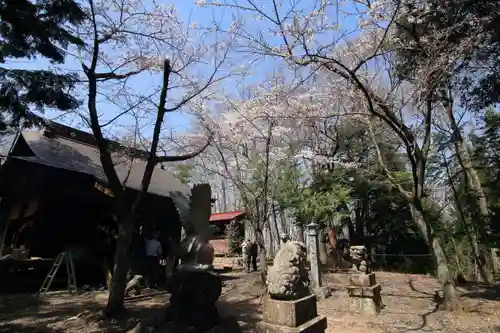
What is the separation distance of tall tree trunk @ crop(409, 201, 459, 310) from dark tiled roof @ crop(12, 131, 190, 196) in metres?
5.75

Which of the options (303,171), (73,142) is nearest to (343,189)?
(303,171)

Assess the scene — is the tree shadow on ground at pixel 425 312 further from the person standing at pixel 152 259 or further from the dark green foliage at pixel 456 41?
the person standing at pixel 152 259

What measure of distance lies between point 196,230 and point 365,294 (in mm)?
4480

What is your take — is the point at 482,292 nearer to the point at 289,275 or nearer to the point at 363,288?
the point at 363,288

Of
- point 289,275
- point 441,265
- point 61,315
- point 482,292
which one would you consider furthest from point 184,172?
point 289,275

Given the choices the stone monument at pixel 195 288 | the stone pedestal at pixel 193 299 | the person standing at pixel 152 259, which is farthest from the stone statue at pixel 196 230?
the person standing at pixel 152 259

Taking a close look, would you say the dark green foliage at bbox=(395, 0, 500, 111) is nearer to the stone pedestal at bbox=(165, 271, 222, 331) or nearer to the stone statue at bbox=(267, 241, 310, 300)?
the stone statue at bbox=(267, 241, 310, 300)

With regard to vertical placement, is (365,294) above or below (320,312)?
above

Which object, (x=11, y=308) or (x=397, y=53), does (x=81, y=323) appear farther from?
(x=397, y=53)

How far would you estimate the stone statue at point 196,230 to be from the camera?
19.1 feet

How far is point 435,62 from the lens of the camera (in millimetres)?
6840

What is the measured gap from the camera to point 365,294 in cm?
809

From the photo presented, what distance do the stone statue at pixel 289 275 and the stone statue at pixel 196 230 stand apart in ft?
5.40

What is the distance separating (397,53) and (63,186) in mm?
9888
